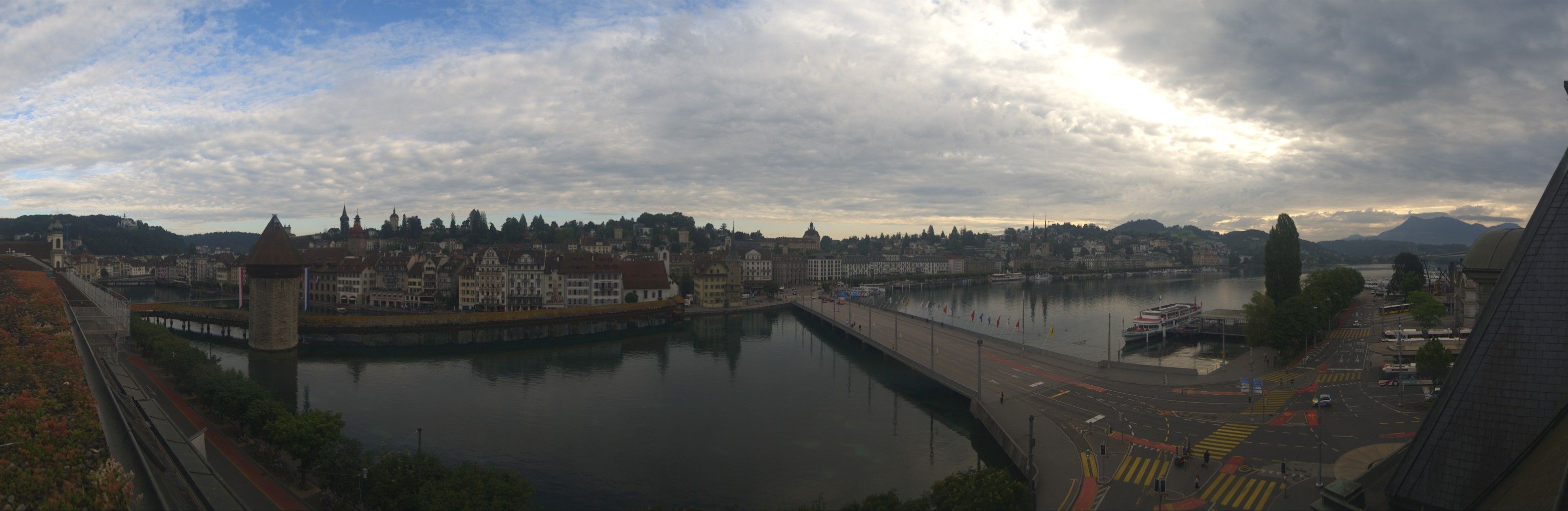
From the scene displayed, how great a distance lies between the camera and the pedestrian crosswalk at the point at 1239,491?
50.3ft

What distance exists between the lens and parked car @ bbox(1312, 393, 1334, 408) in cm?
Result: 2280

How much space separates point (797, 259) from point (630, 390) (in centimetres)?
7962

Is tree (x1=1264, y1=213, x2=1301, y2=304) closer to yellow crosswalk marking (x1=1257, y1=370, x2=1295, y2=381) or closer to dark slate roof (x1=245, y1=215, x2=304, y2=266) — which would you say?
yellow crosswalk marking (x1=1257, y1=370, x2=1295, y2=381)

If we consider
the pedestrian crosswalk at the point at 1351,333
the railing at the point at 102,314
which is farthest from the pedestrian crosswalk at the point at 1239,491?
the railing at the point at 102,314

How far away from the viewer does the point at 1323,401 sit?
23.1 meters

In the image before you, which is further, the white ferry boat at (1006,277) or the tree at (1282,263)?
the white ferry boat at (1006,277)

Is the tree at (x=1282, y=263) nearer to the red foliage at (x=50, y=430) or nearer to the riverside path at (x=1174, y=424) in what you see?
the riverside path at (x=1174, y=424)

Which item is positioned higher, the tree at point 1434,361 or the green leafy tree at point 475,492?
the tree at point 1434,361

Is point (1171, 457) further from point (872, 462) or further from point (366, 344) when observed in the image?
point (366, 344)

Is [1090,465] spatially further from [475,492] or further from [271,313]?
[271,313]

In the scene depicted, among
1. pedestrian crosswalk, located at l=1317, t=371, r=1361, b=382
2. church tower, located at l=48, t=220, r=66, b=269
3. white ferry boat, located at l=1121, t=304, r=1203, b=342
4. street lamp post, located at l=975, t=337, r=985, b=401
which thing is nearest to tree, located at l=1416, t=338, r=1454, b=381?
pedestrian crosswalk, located at l=1317, t=371, r=1361, b=382

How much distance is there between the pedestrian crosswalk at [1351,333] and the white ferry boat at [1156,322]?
9278 millimetres

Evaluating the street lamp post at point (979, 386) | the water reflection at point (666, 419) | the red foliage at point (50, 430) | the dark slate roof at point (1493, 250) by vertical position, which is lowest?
the water reflection at point (666, 419)

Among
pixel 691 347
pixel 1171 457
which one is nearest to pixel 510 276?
pixel 691 347
